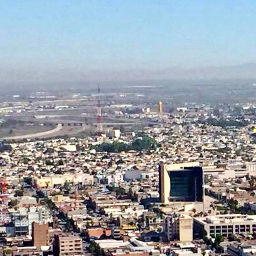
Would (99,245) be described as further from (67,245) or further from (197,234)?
(197,234)

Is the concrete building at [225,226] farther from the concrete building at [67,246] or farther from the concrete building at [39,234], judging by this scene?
the concrete building at [39,234]

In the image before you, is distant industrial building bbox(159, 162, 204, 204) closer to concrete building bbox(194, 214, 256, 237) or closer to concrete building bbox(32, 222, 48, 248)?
concrete building bbox(194, 214, 256, 237)

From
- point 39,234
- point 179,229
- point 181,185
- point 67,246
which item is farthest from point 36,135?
point 67,246

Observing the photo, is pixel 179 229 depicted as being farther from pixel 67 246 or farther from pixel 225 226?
pixel 67 246

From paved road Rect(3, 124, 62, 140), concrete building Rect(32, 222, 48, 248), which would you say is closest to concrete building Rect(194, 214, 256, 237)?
concrete building Rect(32, 222, 48, 248)

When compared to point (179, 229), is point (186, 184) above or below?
above

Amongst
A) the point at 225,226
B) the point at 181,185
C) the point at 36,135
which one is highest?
the point at 181,185
